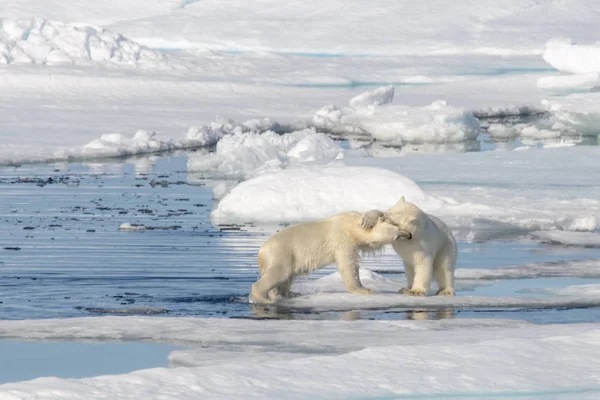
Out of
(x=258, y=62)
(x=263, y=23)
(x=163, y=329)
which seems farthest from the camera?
(x=263, y=23)

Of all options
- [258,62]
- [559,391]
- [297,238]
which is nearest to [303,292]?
[297,238]

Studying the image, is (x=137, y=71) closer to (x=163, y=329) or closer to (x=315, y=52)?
(x=315, y=52)

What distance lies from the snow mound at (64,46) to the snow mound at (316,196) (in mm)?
16449

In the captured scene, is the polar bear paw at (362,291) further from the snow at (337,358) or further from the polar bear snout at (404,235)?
the snow at (337,358)

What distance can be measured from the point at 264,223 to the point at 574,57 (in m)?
17.8

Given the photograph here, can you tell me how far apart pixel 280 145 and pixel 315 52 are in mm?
24707

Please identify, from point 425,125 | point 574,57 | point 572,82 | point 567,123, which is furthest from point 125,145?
point 574,57

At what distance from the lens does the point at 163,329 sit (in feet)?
18.4

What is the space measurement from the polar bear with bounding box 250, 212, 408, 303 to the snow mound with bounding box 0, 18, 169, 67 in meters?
20.2

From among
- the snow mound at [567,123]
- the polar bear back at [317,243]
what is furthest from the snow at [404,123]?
the polar bear back at [317,243]

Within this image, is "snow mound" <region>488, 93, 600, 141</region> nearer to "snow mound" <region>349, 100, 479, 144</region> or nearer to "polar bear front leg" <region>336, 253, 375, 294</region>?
"snow mound" <region>349, 100, 479, 144</region>

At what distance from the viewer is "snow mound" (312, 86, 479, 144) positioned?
60.9 ft

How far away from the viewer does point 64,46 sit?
27062mm

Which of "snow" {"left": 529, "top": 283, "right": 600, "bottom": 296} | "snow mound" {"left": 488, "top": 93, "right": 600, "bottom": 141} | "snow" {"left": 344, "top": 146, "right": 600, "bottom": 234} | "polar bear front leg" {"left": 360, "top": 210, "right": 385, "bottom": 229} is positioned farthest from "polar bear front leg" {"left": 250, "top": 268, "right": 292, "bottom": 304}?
"snow mound" {"left": 488, "top": 93, "right": 600, "bottom": 141}
